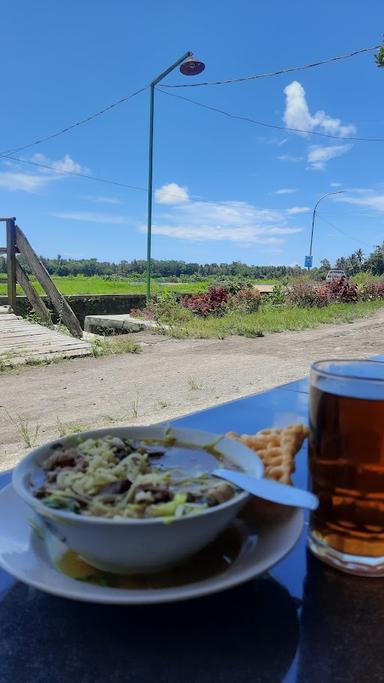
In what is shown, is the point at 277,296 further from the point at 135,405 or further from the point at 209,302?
the point at 135,405

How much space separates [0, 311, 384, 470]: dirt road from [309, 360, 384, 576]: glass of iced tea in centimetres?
235

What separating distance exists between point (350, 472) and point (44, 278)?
6.98 metres

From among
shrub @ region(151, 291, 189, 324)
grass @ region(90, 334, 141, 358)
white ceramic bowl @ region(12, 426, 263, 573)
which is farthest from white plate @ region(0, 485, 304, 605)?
shrub @ region(151, 291, 189, 324)

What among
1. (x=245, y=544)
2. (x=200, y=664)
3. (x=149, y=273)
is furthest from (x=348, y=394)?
(x=149, y=273)

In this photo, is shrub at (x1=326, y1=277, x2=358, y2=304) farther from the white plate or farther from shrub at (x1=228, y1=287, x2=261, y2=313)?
the white plate

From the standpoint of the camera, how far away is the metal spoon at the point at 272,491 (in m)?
0.49

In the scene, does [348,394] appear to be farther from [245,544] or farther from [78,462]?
[78,462]

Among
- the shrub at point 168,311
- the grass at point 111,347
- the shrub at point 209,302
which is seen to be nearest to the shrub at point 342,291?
the shrub at point 209,302

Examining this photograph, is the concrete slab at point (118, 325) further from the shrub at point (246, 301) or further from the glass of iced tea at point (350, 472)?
the glass of iced tea at point (350, 472)

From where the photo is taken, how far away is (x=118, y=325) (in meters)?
8.90

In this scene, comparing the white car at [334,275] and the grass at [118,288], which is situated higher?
the white car at [334,275]

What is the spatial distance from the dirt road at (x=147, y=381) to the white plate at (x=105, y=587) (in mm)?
2229

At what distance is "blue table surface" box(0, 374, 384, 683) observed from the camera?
45cm

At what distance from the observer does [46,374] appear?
5273 millimetres
